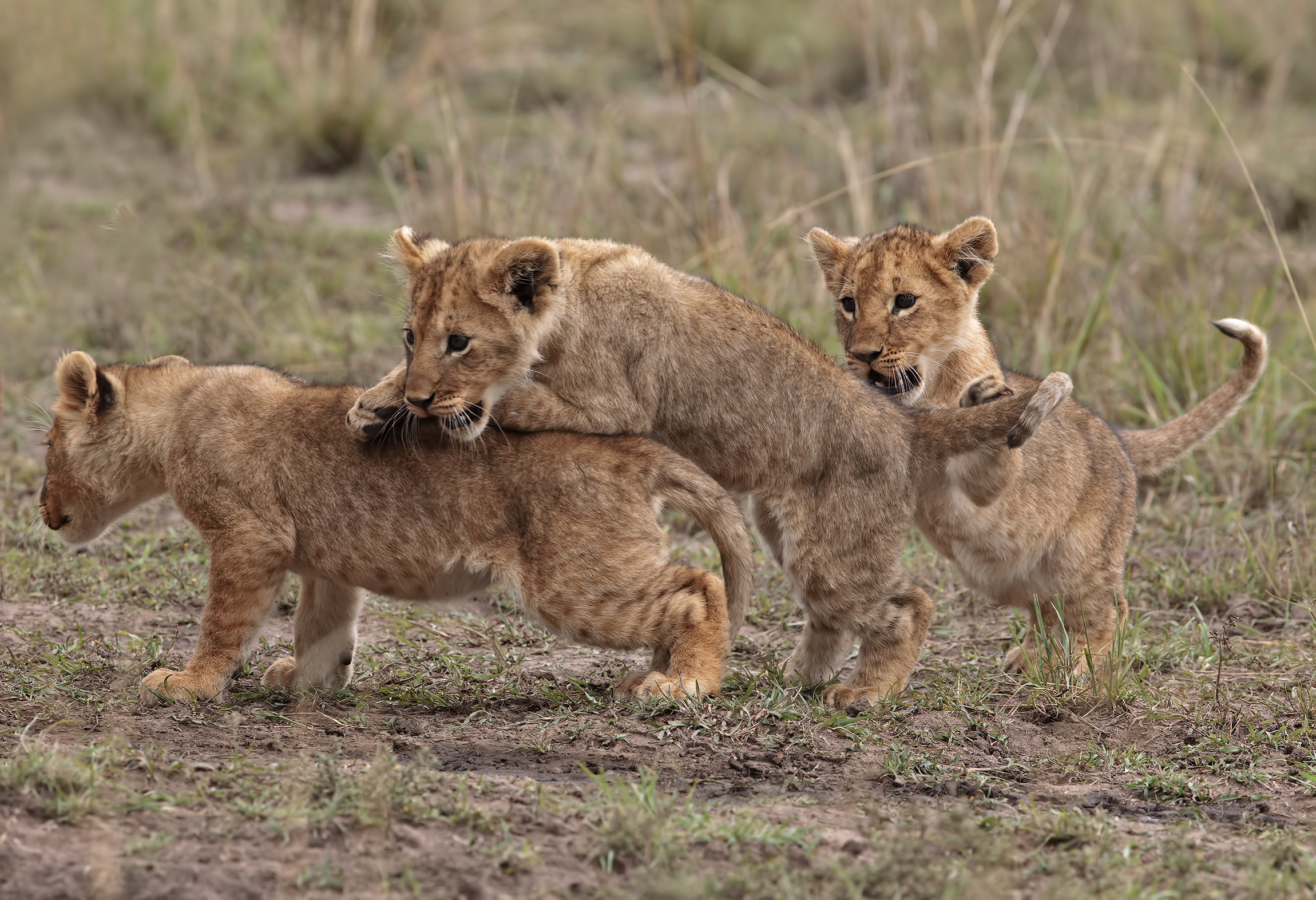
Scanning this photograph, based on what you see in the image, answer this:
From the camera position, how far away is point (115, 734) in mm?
4223

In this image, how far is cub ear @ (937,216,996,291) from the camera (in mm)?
5680

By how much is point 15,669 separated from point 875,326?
3.22 meters

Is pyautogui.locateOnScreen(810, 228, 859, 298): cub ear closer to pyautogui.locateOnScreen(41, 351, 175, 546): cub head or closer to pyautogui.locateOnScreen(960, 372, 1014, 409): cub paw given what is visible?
pyautogui.locateOnScreen(960, 372, 1014, 409): cub paw

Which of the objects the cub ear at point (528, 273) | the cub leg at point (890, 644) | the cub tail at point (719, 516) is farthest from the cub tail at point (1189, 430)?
the cub ear at point (528, 273)

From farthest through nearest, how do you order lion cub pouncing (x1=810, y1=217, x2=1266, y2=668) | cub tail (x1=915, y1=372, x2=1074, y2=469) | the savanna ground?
lion cub pouncing (x1=810, y1=217, x2=1266, y2=668)
cub tail (x1=915, y1=372, x2=1074, y2=469)
the savanna ground

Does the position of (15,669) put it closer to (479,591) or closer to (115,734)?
(115,734)

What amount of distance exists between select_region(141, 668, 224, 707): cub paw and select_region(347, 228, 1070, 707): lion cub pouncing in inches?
37.3

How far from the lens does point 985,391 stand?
211 inches

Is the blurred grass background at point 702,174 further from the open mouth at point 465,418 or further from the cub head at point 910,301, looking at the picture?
the open mouth at point 465,418

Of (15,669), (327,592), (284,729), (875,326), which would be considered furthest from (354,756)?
(875,326)

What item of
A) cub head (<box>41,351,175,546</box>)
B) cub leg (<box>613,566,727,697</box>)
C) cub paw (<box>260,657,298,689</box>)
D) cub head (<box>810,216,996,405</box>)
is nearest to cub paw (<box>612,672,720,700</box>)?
cub leg (<box>613,566,727,697</box>)

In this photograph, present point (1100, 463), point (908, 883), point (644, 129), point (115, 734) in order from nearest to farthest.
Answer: point (908, 883), point (115, 734), point (1100, 463), point (644, 129)


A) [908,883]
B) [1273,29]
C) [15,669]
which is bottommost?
[15,669]

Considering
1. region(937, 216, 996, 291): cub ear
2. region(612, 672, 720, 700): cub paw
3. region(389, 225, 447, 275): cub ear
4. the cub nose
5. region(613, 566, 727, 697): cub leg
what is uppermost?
region(937, 216, 996, 291): cub ear
